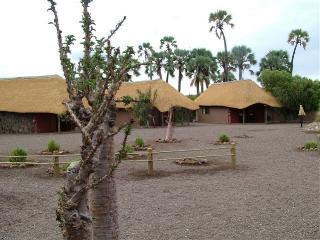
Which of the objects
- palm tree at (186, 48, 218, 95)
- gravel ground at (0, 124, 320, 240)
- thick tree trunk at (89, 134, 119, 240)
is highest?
palm tree at (186, 48, 218, 95)

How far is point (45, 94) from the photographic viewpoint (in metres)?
31.2

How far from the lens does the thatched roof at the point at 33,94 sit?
29.7 meters

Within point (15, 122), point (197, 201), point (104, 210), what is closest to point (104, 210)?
point (104, 210)

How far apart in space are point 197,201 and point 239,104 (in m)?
29.1

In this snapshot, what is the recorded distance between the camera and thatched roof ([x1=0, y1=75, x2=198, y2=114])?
2992 cm

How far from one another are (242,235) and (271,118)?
3362 centimetres

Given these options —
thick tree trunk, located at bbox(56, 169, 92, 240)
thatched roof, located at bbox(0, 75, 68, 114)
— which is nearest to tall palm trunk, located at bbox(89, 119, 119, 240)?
thick tree trunk, located at bbox(56, 169, 92, 240)

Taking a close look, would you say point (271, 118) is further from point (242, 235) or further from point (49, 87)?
point (242, 235)

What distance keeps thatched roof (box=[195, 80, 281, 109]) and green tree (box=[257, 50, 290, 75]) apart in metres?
9.54

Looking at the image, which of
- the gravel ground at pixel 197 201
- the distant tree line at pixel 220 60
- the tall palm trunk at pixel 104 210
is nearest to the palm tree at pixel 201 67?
the distant tree line at pixel 220 60

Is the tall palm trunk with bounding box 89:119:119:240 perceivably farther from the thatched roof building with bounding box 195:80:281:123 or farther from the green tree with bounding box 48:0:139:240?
the thatched roof building with bounding box 195:80:281:123

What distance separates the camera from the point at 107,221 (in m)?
3.79

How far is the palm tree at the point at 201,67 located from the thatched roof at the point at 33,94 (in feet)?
60.7

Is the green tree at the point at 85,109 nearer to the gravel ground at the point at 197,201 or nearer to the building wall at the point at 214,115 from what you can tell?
the gravel ground at the point at 197,201
